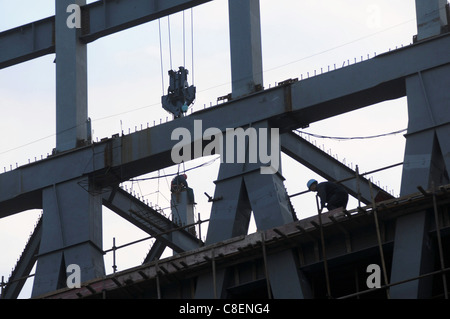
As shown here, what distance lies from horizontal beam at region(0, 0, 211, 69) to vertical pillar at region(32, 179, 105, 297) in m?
4.31

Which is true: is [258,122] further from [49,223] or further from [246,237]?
[49,223]

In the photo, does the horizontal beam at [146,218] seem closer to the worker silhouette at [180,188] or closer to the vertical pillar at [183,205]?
the vertical pillar at [183,205]

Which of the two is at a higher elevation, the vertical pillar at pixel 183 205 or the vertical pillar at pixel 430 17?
the vertical pillar at pixel 183 205

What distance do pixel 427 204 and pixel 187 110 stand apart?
38.7 feet

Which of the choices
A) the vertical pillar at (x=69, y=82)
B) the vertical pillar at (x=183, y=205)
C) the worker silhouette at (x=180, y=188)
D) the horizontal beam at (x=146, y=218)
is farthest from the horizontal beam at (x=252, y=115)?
the worker silhouette at (x=180, y=188)

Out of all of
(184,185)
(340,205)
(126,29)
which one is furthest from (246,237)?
(184,185)

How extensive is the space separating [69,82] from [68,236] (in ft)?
14.2

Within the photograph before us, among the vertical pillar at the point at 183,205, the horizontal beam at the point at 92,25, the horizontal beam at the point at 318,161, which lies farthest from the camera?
the vertical pillar at the point at 183,205

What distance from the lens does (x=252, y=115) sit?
28734 mm

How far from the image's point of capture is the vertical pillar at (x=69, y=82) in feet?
103

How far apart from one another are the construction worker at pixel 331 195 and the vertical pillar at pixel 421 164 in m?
1.50

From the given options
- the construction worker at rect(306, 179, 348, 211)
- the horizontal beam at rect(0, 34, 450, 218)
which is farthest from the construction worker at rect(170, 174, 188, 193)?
the construction worker at rect(306, 179, 348, 211)

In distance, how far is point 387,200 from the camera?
83.9ft

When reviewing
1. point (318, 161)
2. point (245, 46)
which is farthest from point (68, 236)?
point (318, 161)
